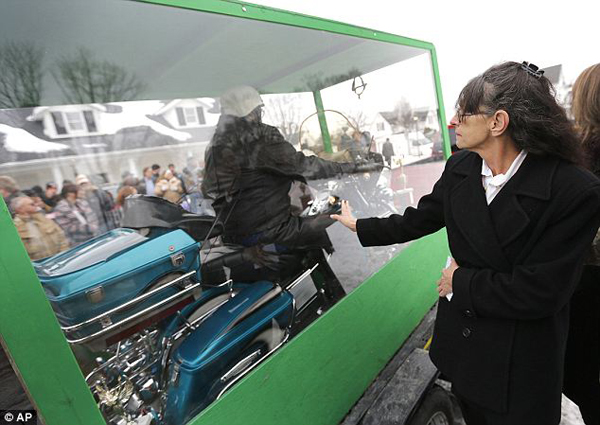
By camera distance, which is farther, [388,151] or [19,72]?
[388,151]

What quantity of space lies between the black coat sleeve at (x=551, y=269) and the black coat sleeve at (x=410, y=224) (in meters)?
0.42

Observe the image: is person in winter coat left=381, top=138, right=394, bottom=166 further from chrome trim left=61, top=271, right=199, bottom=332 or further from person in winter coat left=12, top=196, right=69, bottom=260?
person in winter coat left=12, top=196, right=69, bottom=260

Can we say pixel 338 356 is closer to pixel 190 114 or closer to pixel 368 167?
pixel 368 167

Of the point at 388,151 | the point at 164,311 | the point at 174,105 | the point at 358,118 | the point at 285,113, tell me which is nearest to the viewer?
the point at 164,311

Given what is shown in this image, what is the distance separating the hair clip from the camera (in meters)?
1.08

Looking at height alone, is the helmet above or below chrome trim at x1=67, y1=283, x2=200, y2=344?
above

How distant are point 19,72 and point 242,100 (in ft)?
2.85

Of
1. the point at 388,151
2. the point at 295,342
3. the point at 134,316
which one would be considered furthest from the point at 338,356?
the point at 388,151

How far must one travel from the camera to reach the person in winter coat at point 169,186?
212 cm

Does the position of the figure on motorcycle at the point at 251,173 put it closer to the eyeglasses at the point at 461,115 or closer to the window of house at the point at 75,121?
the window of house at the point at 75,121

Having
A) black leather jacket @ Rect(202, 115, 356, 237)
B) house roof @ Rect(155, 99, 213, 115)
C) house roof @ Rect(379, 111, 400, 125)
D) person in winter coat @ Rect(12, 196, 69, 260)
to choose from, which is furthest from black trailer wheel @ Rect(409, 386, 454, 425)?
house roof @ Rect(155, 99, 213, 115)

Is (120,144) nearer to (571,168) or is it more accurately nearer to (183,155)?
(183,155)

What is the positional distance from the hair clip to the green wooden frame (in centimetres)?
107

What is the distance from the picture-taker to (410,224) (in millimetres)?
1511
